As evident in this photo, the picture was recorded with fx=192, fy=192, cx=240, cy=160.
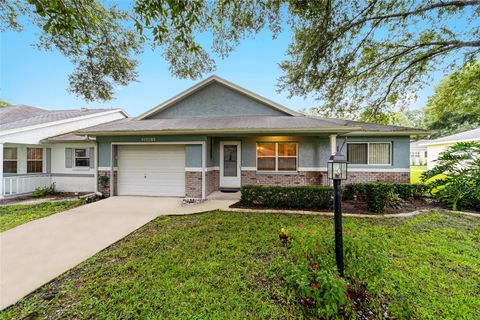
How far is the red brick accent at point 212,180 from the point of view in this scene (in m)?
8.45

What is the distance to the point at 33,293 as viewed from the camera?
2822mm

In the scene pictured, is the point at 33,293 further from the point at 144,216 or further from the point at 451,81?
the point at 451,81

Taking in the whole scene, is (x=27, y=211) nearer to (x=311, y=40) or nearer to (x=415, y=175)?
(x=311, y=40)

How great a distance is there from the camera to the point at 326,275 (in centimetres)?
239

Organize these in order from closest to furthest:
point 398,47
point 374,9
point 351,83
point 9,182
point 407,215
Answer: point 407,215
point 374,9
point 398,47
point 351,83
point 9,182

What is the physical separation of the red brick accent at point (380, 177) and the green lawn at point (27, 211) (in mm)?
12126

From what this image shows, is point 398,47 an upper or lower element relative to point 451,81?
upper

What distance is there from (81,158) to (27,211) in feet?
13.1

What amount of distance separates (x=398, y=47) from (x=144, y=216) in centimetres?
1142

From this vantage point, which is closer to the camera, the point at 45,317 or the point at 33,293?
the point at 45,317

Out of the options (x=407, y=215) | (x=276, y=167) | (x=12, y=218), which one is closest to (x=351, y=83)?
(x=276, y=167)

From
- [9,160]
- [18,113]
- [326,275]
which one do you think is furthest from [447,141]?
[18,113]

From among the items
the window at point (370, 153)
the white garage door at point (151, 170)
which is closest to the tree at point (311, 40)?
the window at point (370, 153)

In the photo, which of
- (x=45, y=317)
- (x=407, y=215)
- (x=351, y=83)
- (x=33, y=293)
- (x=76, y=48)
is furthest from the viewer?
(x=351, y=83)
